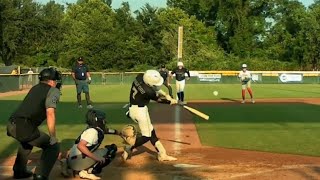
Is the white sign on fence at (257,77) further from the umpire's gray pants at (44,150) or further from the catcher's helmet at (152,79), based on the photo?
the umpire's gray pants at (44,150)

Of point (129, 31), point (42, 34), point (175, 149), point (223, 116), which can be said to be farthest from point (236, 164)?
point (129, 31)

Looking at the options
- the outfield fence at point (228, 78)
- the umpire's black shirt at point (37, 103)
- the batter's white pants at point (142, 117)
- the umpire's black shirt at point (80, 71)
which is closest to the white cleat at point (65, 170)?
the umpire's black shirt at point (37, 103)

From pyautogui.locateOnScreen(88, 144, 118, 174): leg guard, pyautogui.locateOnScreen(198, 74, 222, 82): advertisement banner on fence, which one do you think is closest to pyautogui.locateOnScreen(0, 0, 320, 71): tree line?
pyautogui.locateOnScreen(198, 74, 222, 82): advertisement banner on fence

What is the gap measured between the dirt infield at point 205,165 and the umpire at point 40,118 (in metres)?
0.68

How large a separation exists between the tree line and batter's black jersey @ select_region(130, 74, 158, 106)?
54.6m

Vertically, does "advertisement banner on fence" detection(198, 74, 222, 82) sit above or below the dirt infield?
above

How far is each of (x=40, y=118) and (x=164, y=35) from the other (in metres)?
68.0

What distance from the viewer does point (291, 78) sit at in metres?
55.0

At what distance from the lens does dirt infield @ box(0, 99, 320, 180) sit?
7.79 meters

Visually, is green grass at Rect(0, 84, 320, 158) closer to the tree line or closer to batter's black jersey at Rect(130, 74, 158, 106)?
batter's black jersey at Rect(130, 74, 158, 106)

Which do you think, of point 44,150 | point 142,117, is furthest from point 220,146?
point 44,150

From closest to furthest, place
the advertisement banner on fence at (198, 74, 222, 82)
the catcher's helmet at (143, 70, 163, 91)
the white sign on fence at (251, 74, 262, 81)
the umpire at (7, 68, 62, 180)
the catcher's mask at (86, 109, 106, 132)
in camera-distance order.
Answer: the umpire at (7, 68, 62, 180)
the catcher's mask at (86, 109, 106, 132)
the catcher's helmet at (143, 70, 163, 91)
the white sign on fence at (251, 74, 262, 81)
the advertisement banner on fence at (198, 74, 222, 82)

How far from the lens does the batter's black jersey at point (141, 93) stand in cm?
889

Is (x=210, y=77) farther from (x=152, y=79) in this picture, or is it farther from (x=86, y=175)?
(x=86, y=175)
